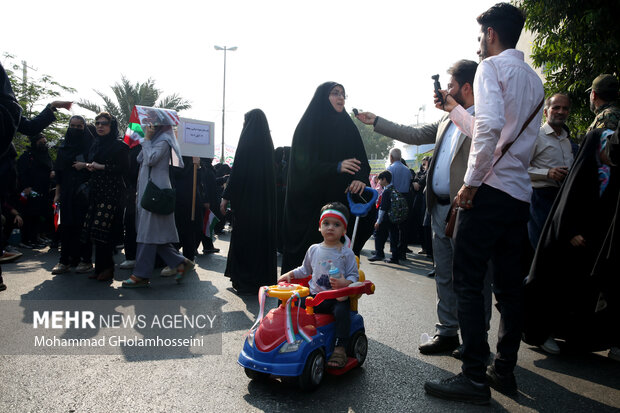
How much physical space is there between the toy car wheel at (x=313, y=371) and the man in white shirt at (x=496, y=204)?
0.70 metres

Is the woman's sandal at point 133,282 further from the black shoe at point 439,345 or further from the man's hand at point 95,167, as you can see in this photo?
the black shoe at point 439,345

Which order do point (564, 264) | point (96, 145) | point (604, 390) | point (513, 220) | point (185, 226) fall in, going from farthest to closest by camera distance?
point (185, 226) < point (96, 145) < point (564, 264) < point (604, 390) < point (513, 220)

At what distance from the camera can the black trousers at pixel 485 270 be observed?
297cm

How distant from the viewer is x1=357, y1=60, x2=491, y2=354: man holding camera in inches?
148

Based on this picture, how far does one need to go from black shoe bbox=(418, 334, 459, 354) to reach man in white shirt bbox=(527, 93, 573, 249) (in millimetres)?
1318

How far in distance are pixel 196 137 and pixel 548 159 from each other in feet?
20.2

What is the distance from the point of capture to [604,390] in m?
3.25

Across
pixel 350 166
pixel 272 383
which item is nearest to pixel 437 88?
pixel 350 166

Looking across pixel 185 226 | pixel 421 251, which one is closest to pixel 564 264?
pixel 185 226

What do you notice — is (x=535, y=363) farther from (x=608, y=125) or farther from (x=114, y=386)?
(x=114, y=386)

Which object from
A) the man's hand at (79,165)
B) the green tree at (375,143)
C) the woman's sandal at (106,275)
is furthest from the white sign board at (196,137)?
the green tree at (375,143)

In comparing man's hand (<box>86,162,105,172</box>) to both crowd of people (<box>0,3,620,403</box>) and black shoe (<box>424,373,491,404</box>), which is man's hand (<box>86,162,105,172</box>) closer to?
crowd of people (<box>0,3,620,403</box>)

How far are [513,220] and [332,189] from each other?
1825 millimetres

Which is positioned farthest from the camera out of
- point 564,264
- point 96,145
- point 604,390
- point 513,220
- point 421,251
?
point 421,251
